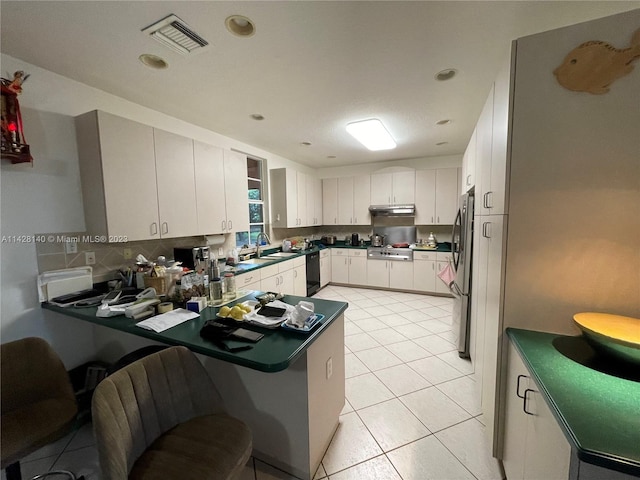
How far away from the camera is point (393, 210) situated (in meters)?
4.90

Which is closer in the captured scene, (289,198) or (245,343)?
(245,343)

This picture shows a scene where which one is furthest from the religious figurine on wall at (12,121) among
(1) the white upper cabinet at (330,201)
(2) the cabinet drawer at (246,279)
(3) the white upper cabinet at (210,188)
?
(1) the white upper cabinet at (330,201)

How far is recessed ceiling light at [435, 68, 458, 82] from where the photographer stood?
1.90m

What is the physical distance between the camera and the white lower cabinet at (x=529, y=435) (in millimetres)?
796

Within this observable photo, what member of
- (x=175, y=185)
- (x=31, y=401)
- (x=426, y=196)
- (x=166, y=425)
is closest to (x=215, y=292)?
(x=166, y=425)

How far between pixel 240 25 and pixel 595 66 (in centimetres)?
178

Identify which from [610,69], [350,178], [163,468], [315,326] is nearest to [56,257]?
[163,468]

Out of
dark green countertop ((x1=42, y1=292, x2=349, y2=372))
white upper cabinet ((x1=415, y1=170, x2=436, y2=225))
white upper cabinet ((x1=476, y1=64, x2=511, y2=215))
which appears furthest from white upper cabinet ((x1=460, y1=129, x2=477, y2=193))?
white upper cabinet ((x1=415, y1=170, x2=436, y2=225))

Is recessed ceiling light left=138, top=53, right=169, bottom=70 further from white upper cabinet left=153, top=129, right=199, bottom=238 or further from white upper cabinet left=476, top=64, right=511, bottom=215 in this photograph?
white upper cabinet left=476, top=64, right=511, bottom=215

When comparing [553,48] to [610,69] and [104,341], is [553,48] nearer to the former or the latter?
[610,69]

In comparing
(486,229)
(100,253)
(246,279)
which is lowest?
(246,279)

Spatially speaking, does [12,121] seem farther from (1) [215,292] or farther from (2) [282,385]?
(2) [282,385]

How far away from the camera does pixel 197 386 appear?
1.19 m

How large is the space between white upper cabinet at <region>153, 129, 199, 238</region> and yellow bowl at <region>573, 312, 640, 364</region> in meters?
2.92
